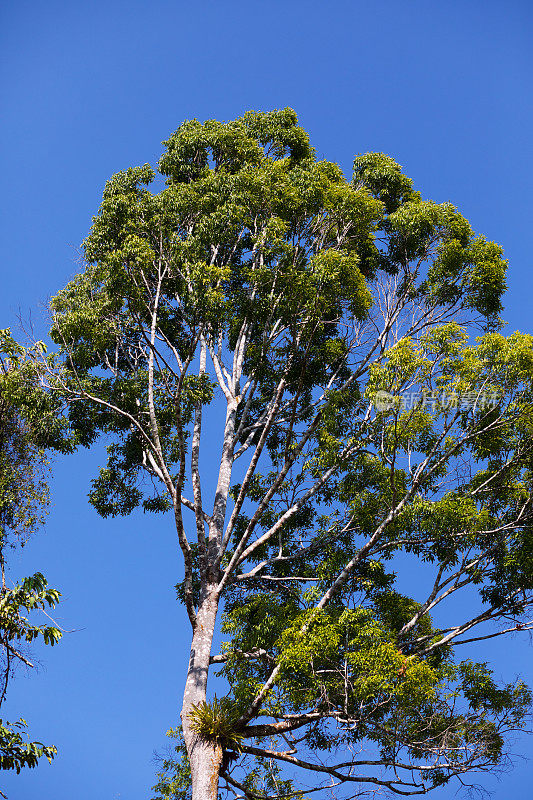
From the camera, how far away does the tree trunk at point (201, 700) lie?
9742 mm

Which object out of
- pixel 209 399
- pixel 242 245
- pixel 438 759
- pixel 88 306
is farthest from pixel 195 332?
pixel 438 759

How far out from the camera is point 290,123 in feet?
53.1

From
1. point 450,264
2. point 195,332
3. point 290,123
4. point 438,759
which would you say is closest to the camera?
point 438,759

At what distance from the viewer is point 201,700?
10305 mm

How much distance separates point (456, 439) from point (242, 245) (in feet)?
19.7

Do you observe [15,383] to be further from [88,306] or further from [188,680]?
[188,680]

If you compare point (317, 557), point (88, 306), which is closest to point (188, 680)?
point (317, 557)

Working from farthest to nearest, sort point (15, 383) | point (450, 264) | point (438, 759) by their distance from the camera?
point (450, 264), point (15, 383), point (438, 759)

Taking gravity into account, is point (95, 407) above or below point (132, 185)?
below

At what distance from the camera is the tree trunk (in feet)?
32.0

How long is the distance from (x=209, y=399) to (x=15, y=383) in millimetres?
3253

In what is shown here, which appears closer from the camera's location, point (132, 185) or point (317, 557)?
point (317, 557)

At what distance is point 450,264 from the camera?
14234 millimetres

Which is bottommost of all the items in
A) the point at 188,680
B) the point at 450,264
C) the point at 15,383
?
the point at 188,680
